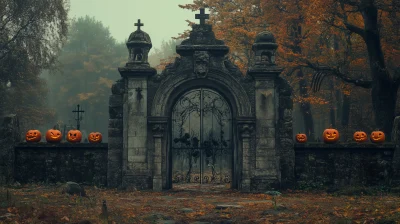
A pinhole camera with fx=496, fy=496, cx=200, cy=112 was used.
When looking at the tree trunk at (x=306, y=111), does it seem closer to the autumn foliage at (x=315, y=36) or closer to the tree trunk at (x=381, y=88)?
the autumn foliage at (x=315, y=36)

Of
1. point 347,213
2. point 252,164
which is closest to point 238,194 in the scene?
point 252,164

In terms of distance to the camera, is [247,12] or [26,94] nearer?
[247,12]

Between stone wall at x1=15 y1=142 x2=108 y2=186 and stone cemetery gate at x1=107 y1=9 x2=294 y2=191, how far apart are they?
63 centimetres

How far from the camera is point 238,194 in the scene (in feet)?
45.2

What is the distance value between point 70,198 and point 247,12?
1806 centimetres

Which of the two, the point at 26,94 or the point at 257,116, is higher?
the point at 26,94

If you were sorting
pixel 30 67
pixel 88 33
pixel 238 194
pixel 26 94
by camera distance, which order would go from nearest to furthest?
pixel 238 194 → pixel 30 67 → pixel 26 94 → pixel 88 33

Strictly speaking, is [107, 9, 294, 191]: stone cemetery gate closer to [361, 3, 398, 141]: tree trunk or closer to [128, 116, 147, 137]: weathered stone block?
[128, 116, 147, 137]: weathered stone block

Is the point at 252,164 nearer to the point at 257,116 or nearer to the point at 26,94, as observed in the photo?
the point at 257,116

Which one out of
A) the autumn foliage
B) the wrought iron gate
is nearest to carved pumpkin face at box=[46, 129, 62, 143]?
the wrought iron gate

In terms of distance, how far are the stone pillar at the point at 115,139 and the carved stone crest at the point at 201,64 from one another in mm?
2281

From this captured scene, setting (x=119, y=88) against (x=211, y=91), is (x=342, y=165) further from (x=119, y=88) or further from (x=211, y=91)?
(x=119, y=88)

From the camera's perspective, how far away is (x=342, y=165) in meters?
14.6

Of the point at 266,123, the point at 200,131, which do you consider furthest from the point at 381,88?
the point at 200,131
